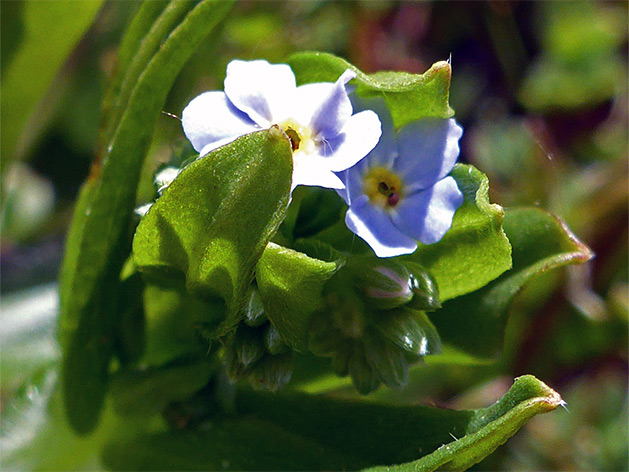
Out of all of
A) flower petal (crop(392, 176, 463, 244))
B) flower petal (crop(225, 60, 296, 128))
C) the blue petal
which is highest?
flower petal (crop(225, 60, 296, 128))

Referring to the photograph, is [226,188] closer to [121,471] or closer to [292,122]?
[292,122]

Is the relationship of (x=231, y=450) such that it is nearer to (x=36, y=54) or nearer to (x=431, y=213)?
(x=431, y=213)

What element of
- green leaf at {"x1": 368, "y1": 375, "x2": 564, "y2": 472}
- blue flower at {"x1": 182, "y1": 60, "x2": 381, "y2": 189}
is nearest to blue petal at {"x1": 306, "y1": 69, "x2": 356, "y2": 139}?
blue flower at {"x1": 182, "y1": 60, "x2": 381, "y2": 189}

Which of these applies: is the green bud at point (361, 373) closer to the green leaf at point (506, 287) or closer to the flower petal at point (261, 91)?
the green leaf at point (506, 287)

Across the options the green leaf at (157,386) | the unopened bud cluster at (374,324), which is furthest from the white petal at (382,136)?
the green leaf at (157,386)

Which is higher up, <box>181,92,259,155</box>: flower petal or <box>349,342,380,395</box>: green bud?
<box>181,92,259,155</box>: flower petal

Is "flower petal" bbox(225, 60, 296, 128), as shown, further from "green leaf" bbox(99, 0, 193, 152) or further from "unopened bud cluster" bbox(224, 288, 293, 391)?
"unopened bud cluster" bbox(224, 288, 293, 391)

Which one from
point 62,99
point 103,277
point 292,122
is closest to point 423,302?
point 292,122
